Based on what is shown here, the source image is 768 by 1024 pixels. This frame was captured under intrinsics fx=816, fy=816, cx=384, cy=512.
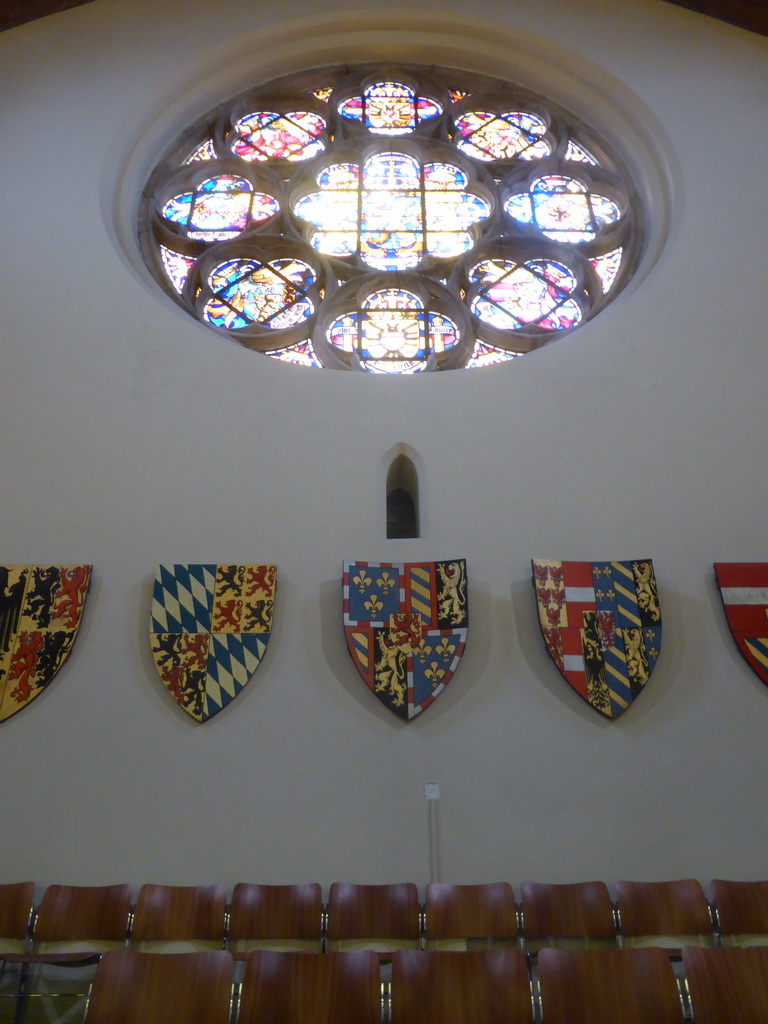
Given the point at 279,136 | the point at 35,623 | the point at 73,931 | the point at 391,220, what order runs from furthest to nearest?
1. the point at 279,136
2. the point at 391,220
3. the point at 35,623
4. the point at 73,931

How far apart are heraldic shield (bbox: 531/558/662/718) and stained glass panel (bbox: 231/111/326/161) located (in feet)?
14.5

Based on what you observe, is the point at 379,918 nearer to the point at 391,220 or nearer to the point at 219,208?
the point at 391,220

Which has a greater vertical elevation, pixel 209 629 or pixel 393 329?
pixel 393 329

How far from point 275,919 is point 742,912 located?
209cm

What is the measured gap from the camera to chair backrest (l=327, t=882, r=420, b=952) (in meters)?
3.65

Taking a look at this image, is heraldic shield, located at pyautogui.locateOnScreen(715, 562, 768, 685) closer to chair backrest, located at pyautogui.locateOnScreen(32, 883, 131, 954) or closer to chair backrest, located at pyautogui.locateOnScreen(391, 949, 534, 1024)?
chair backrest, located at pyautogui.locateOnScreen(391, 949, 534, 1024)

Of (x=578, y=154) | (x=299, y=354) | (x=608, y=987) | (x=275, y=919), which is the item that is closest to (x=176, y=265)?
(x=299, y=354)

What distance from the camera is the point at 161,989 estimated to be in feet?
9.46

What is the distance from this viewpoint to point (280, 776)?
4.14 meters

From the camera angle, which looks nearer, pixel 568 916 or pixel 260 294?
pixel 568 916

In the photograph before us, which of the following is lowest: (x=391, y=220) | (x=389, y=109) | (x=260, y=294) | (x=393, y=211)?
(x=260, y=294)

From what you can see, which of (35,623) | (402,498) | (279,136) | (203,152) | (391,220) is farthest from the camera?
(279,136)

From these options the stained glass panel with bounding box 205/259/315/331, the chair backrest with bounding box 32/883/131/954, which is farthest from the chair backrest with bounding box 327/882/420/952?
the stained glass panel with bounding box 205/259/315/331

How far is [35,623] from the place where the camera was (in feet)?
14.4
